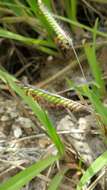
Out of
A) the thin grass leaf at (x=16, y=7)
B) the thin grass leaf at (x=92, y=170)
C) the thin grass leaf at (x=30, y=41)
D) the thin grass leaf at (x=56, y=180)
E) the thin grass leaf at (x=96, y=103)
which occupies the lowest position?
the thin grass leaf at (x=56, y=180)

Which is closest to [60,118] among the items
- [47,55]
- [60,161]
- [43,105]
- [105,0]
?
[43,105]

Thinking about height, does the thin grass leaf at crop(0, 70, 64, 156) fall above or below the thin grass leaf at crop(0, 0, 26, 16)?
below

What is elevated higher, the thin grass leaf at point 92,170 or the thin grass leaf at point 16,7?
the thin grass leaf at point 16,7

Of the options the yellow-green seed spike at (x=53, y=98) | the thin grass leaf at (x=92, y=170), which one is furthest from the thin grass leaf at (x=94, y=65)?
the thin grass leaf at (x=92, y=170)

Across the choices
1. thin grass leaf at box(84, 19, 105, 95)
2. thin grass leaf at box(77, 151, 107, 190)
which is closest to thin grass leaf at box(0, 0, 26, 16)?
thin grass leaf at box(84, 19, 105, 95)

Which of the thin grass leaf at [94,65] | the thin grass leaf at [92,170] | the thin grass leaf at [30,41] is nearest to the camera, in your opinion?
the thin grass leaf at [92,170]

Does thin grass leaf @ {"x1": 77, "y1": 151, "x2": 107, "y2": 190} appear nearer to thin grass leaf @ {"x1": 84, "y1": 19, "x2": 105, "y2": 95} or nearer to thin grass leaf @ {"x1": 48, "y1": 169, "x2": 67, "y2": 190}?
thin grass leaf @ {"x1": 48, "y1": 169, "x2": 67, "y2": 190}

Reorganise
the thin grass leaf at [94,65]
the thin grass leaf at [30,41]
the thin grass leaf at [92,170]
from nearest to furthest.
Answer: the thin grass leaf at [92,170]
the thin grass leaf at [94,65]
the thin grass leaf at [30,41]

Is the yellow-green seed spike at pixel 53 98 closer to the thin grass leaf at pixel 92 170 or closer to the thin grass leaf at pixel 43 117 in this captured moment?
the thin grass leaf at pixel 43 117
